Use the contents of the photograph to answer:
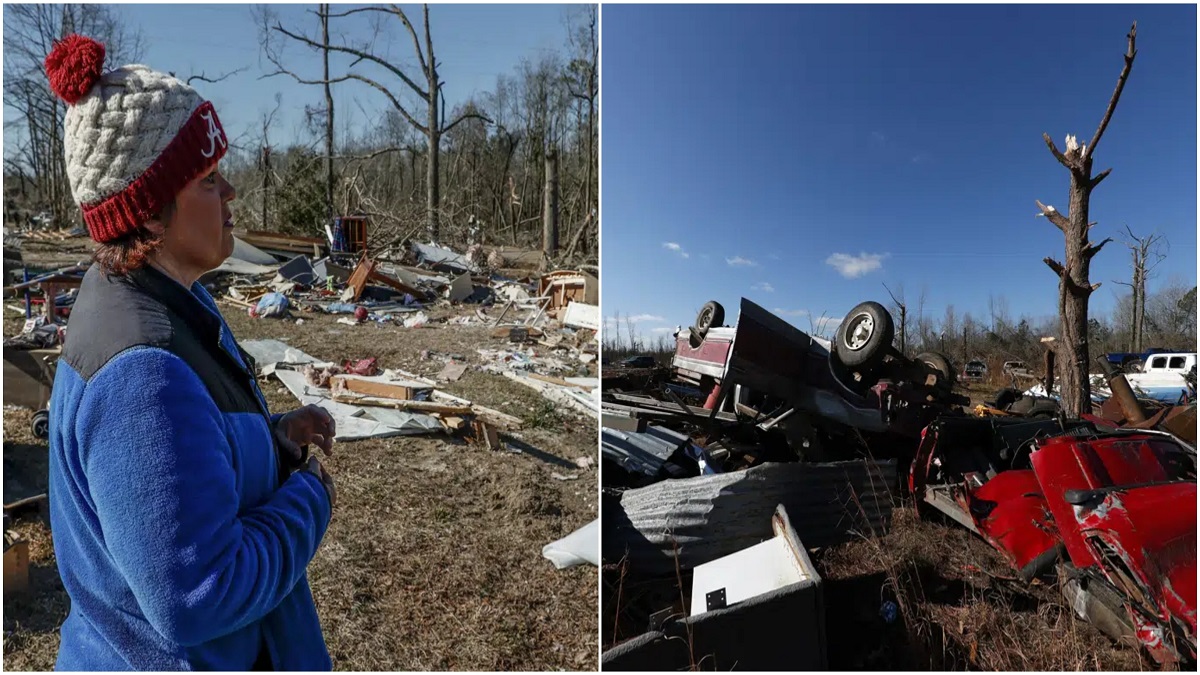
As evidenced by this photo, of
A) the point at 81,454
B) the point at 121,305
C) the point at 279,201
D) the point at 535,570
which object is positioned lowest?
the point at 535,570

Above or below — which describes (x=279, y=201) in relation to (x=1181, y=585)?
above

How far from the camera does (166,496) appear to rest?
3.32ft

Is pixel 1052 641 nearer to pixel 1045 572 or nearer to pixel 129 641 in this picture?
pixel 1045 572

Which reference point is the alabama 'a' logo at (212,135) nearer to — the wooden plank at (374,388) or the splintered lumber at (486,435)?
the splintered lumber at (486,435)

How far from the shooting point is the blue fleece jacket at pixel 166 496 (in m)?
1.02

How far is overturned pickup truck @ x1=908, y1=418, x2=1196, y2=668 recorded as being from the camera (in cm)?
303

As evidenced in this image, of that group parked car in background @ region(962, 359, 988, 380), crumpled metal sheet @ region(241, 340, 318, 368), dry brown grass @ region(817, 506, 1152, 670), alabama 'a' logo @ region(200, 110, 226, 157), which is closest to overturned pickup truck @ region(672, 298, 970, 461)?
dry brown grass @ region(817, 506, 1152, 670)

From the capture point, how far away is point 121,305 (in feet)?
3.68

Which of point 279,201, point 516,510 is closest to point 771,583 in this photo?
point 516,510

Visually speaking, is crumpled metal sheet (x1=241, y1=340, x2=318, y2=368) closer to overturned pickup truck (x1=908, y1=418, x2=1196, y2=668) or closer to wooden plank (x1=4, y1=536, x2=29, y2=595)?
wooden plank (x1=4, y1=536, x2=29, y2=595)

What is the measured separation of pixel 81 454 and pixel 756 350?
4073 mm

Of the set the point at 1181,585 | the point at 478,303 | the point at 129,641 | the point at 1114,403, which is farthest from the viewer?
the point at 478,303

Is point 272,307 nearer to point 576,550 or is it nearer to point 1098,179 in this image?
point 576,550

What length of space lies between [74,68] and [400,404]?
20.1 ft
